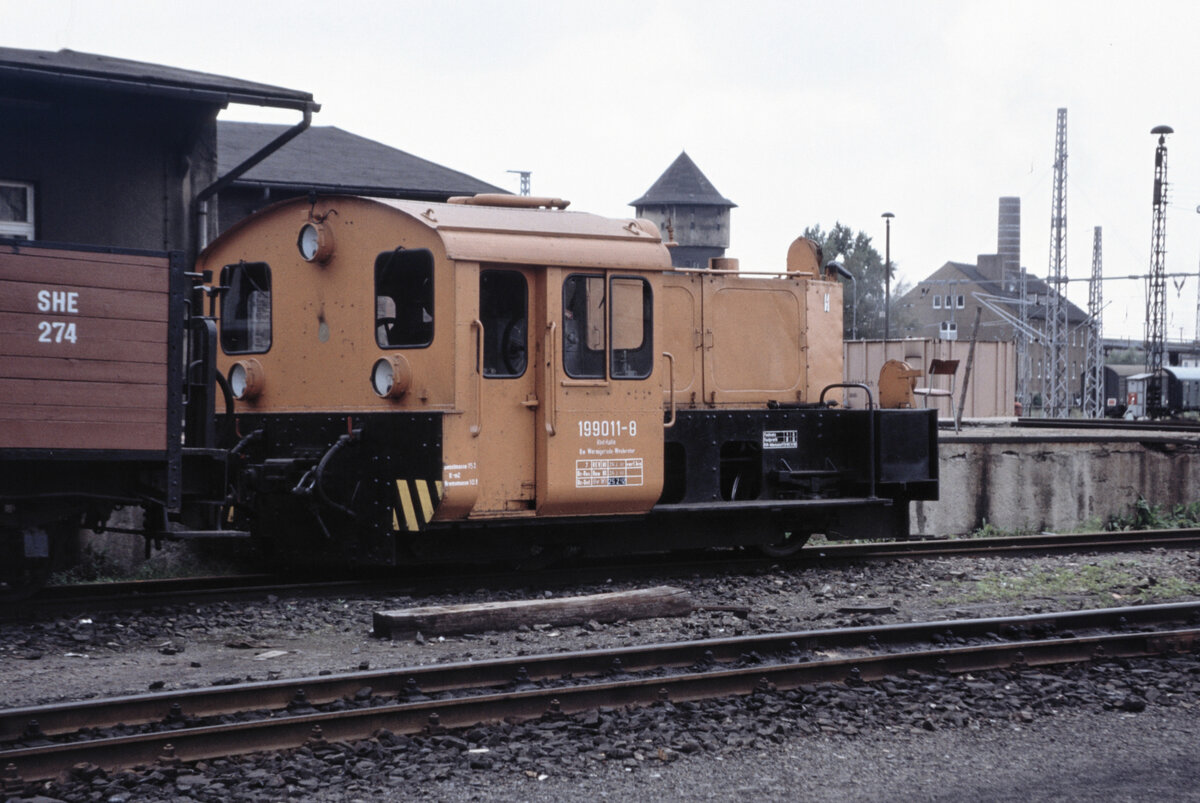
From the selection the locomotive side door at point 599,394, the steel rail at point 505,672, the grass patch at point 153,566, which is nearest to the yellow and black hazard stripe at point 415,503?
the locomotive side door at point 599,394

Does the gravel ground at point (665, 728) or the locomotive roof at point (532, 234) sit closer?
the gravel ground at point (665, 728)

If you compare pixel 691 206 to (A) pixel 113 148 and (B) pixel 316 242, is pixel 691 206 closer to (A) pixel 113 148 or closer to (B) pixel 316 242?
(A) pixel 113 148

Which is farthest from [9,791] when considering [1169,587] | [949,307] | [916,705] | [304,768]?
[949,307]

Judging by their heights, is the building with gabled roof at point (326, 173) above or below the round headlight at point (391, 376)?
above

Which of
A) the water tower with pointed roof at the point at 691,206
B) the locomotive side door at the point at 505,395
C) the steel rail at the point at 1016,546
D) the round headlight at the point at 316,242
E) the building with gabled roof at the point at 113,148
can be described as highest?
the water tower with pointed roof at the point at 691,206

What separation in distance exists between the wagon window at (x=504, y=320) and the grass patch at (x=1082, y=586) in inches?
147

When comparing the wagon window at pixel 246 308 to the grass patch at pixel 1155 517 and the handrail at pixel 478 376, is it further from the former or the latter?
the grass patch at pixel 1155 517

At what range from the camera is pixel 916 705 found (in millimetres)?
5910

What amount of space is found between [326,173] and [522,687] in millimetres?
13604

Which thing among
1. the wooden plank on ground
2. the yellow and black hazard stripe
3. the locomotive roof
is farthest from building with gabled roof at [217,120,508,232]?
the wooden plank on ground

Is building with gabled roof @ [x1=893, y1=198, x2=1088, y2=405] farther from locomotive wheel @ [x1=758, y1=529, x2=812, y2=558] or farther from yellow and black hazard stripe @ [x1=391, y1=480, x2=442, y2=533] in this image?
yellow and black hazard stripe @ [x1=391, y1=480, x2=442, y2=533]

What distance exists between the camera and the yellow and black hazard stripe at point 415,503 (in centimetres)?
828

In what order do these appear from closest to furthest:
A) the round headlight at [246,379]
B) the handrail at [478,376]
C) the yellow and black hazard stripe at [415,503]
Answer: the yellow and black hazard stripe at [415,503] < the handrail at [478,376] < the round headlight at [246,379]

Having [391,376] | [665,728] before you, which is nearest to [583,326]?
[391,376]
